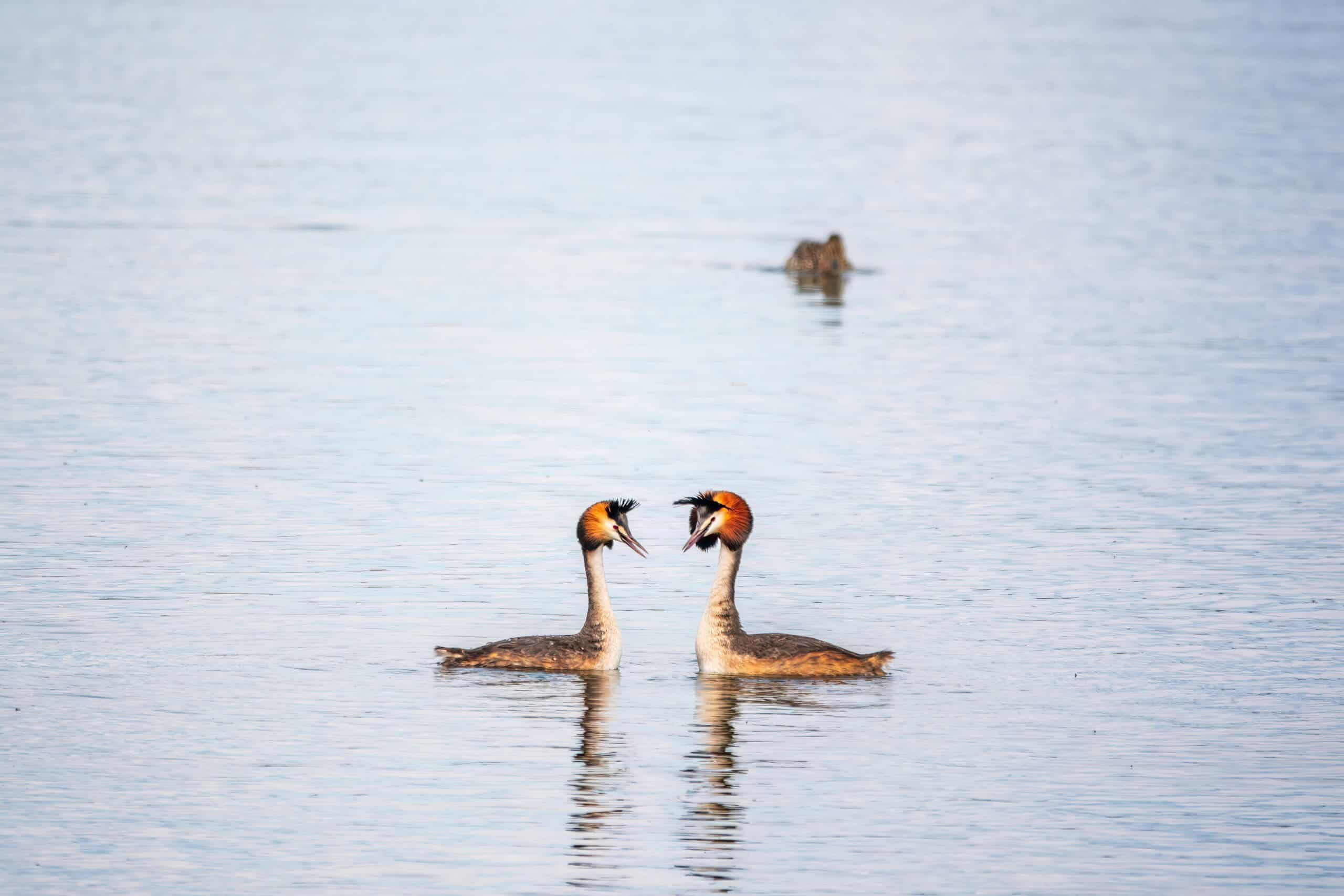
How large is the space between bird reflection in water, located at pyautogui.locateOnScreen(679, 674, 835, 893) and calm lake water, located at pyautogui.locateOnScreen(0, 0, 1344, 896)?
Result: 0.14 feet

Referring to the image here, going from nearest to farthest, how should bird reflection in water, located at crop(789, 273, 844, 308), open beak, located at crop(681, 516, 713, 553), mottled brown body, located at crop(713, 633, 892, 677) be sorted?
mottled brown body, located at crop(713, 633, 892, 677) < open beak, located at crop(681, 516, 713, 553) < bird reflection in water, located at crop(789, 273, 844, 308)

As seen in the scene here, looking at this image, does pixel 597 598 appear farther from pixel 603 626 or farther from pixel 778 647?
pixel 778 647

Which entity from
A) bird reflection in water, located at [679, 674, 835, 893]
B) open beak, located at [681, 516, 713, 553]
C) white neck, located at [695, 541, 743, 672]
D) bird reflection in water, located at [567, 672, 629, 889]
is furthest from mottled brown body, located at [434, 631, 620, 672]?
open beak, located at [681, 516, 713, 553]

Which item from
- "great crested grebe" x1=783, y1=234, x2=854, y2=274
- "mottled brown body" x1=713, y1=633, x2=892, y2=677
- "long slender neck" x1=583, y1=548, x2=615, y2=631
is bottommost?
"mottled brown body" x1=713, y1=633, x2=892, y2=677

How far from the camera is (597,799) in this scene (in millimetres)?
14445

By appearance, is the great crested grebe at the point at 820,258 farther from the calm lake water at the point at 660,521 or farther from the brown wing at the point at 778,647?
the brown wing at the point at 778,647

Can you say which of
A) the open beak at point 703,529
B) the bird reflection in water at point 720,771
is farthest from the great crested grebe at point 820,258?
the bird reflection in water at point 720,771

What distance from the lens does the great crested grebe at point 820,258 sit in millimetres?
42906

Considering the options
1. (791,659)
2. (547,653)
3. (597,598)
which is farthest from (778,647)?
(547,653)

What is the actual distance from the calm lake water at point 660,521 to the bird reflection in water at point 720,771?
4 centimetres

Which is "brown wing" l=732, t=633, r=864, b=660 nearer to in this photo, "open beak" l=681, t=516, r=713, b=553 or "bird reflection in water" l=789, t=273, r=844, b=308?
"open beak" l=681, t=516, r=713, b=553

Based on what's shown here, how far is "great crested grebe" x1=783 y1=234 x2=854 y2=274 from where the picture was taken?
42.9 metres

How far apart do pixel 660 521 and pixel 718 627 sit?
554cm

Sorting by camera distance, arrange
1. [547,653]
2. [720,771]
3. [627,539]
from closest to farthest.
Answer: [720,771] → [547,653] → [627,539]
